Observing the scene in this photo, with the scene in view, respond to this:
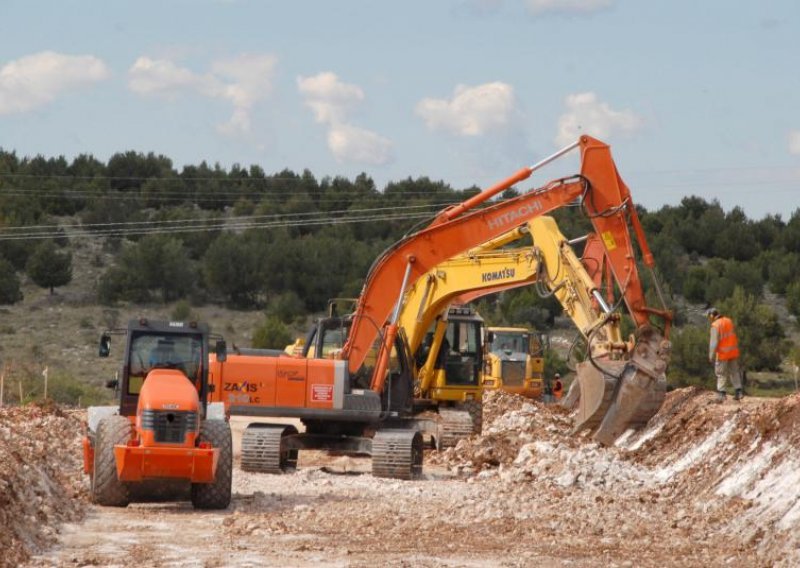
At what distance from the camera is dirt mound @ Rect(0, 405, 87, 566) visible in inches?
510

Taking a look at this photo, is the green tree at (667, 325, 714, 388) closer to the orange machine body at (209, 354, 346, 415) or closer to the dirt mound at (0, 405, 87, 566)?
the dirt mound at (0, 405, 87, 566)

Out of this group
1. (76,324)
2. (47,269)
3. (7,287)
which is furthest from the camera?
(47,269)

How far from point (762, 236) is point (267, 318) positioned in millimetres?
29770

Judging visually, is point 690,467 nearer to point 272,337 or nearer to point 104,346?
point 104,346

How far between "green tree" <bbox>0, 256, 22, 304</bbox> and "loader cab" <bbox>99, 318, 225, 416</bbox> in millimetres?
47458

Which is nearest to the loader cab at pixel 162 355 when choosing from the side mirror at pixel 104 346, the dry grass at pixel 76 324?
the side mirror at pixel 104 346

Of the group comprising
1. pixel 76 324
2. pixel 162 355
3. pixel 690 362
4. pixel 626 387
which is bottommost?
pixel 626 387

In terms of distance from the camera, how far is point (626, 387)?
21.8 meters

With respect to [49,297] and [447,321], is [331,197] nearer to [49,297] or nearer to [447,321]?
[49,297]

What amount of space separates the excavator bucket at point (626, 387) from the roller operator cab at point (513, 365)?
56.5 ft

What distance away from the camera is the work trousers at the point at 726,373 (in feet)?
79.5

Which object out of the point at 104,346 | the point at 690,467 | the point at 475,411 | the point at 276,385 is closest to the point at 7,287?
the point at 475,411

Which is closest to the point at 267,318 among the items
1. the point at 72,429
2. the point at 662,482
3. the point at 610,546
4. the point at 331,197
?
the point at 331,197

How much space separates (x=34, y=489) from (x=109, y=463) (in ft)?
2.83
